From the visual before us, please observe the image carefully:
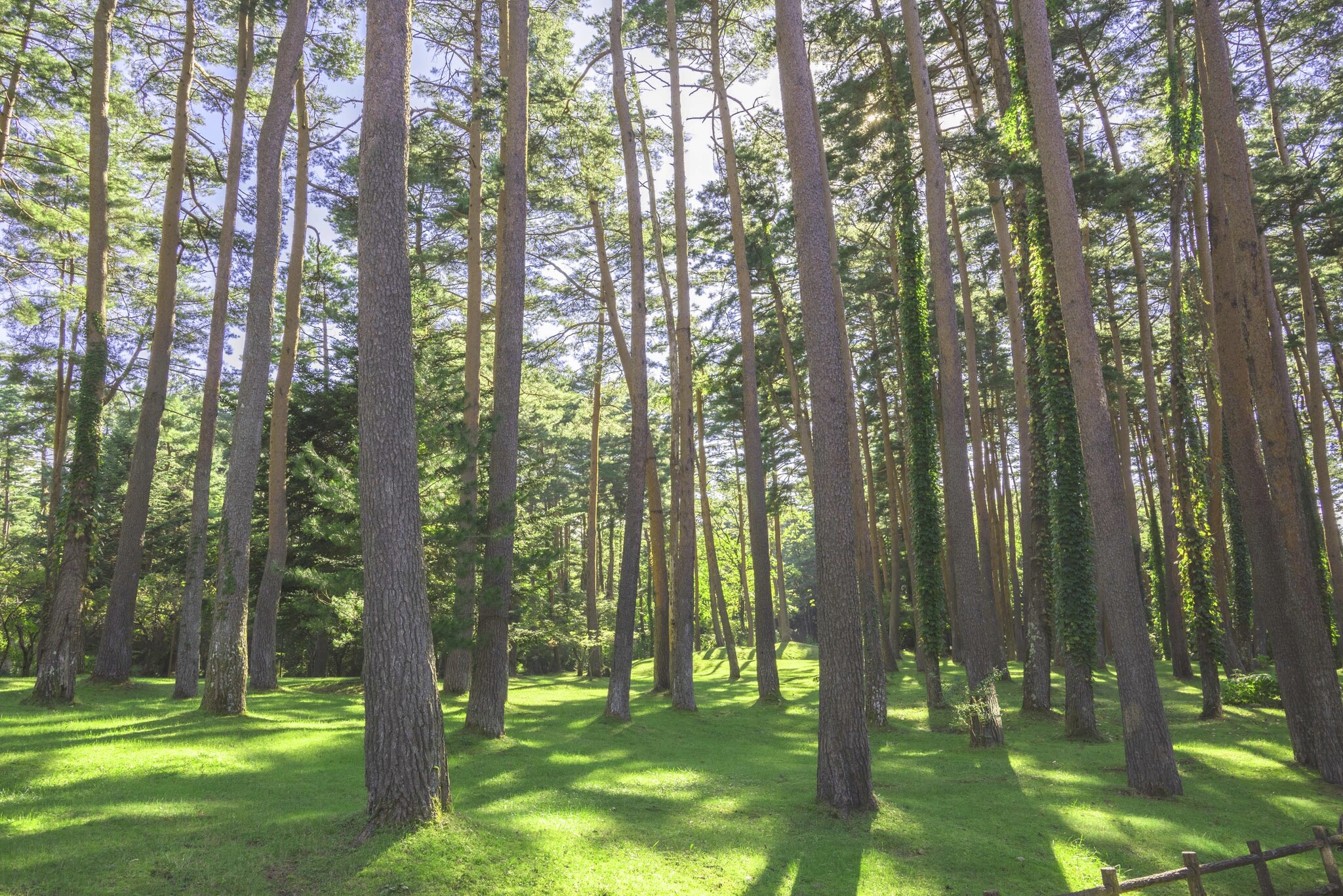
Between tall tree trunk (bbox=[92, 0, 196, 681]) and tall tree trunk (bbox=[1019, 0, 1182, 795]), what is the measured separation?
16.3 metres

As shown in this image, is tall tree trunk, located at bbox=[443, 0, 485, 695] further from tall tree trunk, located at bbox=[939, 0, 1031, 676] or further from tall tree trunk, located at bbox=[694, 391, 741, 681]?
A: tall tree trunk, located at bbox=[694, 391, 741, 681]

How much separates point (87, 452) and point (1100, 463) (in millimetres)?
16234

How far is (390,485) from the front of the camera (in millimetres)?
6340

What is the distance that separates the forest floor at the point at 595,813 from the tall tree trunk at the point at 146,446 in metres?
2.15

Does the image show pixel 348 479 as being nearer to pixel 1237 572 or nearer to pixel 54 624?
pixel 54 624

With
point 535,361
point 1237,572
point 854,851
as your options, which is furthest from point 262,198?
point 1237,572

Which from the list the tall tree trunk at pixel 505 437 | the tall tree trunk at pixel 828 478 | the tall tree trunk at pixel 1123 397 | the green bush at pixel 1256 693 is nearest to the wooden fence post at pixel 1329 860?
the tall tree trunk at pixel 828 478

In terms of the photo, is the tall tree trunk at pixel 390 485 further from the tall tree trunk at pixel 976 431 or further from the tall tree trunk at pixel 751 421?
the tall tree trunk at pixel 976 431

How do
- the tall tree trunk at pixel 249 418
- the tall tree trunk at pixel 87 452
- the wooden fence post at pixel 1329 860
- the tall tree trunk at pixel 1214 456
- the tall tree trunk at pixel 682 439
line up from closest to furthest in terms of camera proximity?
the wooden fence post at pixel 1329 860 → the tall tree trunk at pixel 249 418 → the tall tree trunk at pixel 87 452 → the tall tree trunk at pixel 1214 456 → the tall tree trunk at pixel 682 439

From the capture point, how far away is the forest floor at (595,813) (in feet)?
18.0

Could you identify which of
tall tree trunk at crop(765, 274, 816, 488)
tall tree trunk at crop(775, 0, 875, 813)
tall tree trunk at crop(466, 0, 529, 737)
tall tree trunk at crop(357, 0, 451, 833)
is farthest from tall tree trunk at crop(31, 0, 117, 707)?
tall tree trunk at crop(765, 274, 816, 488)

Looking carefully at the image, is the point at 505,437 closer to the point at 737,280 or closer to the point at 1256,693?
the point at 737,280

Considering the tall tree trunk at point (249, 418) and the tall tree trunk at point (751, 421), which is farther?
the tall tree trunk at point (751, 421)

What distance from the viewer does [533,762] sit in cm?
971
